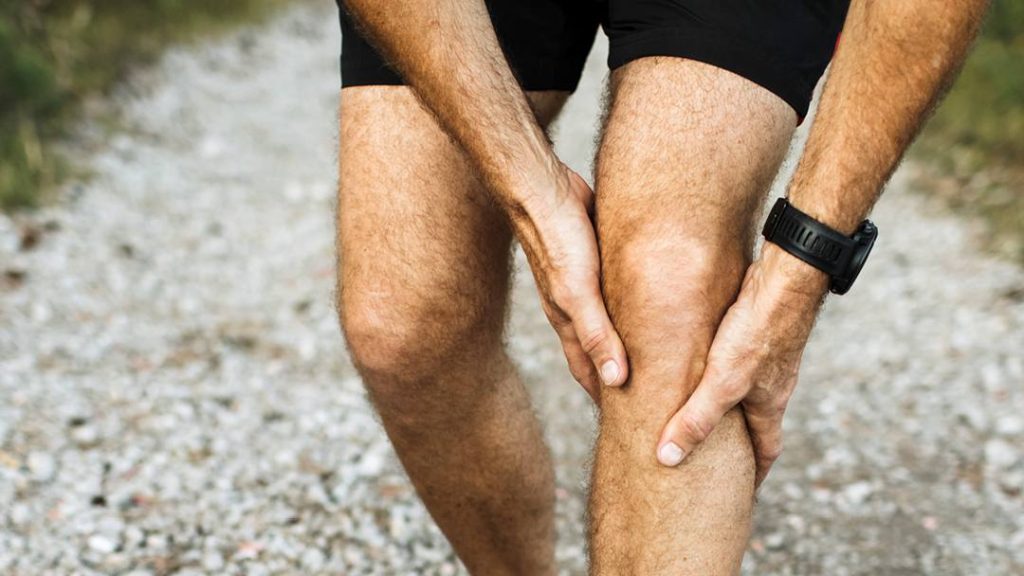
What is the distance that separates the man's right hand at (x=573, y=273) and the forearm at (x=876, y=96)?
35cm

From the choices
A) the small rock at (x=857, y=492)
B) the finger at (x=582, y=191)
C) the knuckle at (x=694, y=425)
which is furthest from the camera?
the small rock at (x=857, y=492)

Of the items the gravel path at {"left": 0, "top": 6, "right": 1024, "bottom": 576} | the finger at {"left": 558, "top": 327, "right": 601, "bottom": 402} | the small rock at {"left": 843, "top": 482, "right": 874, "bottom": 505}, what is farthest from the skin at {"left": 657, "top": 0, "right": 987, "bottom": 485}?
the small rock at {"left": 843, "top": 482, "right": 874, "bottom": 505}

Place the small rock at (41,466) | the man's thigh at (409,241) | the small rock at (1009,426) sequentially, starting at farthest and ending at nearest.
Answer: the small rock at (1009,426) → the small rock at (41,466) → the man's thigh at (409,241)

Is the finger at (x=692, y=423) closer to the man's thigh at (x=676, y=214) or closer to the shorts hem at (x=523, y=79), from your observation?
the man's thigh at (x=676, y=214)

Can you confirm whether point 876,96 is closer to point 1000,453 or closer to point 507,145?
point 507,145

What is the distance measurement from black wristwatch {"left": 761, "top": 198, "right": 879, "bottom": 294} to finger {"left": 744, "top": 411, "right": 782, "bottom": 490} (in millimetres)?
247

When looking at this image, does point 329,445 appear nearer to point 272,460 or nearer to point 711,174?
point 272,460

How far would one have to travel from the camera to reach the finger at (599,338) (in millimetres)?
1684

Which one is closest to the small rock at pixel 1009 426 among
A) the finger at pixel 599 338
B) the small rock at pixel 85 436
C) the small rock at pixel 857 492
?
the small rock at pixel 857 492

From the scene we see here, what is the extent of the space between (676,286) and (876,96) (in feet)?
1.40

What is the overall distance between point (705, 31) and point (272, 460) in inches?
93.3

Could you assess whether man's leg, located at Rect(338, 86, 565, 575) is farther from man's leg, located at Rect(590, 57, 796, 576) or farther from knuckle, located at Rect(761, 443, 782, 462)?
knuckle, located at Rect(761, 443, 782, 462)

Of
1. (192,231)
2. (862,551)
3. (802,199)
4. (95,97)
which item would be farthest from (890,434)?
(95,97)

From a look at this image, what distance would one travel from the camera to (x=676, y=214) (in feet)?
5.50
